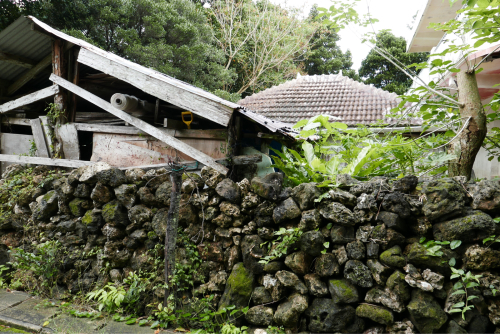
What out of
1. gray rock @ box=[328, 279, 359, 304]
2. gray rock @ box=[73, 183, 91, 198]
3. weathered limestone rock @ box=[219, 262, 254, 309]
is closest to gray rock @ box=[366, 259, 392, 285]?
gray rock @ box=[328, 279, 359, 304]

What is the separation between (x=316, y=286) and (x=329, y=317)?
0.35 meters

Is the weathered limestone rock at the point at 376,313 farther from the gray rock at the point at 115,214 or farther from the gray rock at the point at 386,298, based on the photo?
the gray rock at the point at 115,214

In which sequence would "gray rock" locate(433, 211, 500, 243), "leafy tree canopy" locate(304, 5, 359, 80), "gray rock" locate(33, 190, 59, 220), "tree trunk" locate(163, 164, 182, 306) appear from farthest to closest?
"leafy tree canopy" locate(304, 5, 359, 80), "gray rock" locate(33, 190, 59, 220), "tree trunk" locate(163, 164, 182, 306), "gray rock" locate(433, 211, 500, 243)

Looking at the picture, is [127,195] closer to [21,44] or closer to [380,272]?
[380,272]

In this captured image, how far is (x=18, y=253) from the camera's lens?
196 inches

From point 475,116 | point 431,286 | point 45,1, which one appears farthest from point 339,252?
point 45,1

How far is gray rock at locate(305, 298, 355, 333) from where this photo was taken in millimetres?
3428

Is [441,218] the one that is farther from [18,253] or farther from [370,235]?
[18,253]

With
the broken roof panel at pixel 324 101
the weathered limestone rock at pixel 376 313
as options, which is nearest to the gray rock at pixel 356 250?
the weathered limestone rock at pixel 376 313

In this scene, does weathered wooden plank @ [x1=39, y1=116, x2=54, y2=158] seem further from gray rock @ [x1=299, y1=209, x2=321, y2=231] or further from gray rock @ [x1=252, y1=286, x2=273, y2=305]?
gray rock @ [x1=299, y1=209, x2=321, y2=231]

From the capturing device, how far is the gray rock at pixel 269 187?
12.9 feet

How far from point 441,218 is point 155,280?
144 inches

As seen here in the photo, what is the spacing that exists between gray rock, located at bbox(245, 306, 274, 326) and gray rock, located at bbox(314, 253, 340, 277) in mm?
805

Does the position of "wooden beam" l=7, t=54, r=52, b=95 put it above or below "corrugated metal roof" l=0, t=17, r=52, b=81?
below
